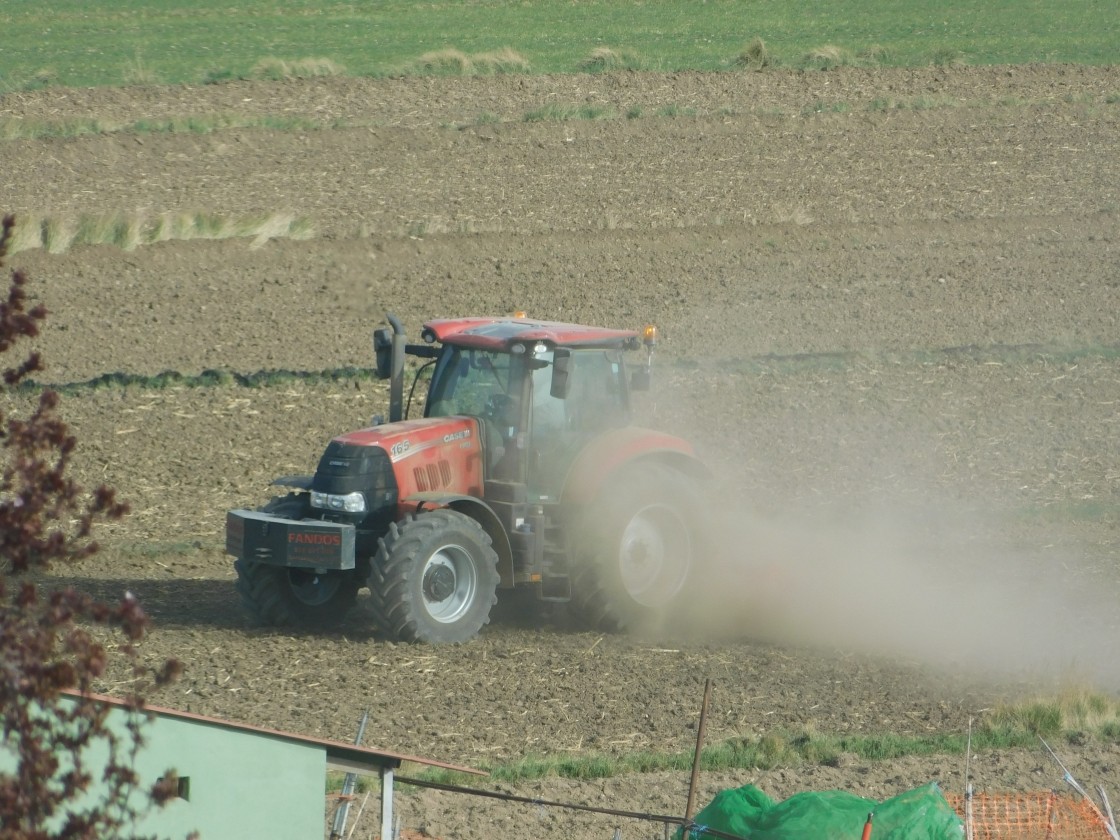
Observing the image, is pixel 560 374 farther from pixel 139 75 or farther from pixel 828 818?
pixel 139 75

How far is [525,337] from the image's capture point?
1105 cm

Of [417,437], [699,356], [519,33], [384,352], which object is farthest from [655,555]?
[519,33]

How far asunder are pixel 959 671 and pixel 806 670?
1071 mm

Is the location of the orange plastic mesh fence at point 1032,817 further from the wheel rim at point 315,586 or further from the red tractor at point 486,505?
the wheel rim at point 315,586

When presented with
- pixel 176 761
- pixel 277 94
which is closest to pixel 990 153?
pixel 277 94

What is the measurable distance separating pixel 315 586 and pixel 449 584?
117 cm

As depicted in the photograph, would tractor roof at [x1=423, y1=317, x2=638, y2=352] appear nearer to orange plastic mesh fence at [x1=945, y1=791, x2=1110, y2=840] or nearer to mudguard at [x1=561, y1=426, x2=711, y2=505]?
mudguard at [x1=561, y1=426, x2=711, y2=505]

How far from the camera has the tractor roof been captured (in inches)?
438

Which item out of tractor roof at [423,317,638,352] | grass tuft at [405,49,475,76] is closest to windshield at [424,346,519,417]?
tractor roof at [423,317,638,352]

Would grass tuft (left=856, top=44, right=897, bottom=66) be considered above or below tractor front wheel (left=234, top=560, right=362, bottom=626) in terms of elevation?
above

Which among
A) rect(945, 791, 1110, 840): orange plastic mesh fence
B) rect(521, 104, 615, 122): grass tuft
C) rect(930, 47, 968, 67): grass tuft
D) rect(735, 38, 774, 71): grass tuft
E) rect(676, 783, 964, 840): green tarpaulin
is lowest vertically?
rect(945, 791, 1110, 840): orange plastic mesh fence

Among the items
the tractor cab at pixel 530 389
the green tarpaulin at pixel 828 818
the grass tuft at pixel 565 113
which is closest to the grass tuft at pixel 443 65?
the grass tuft at pixel 565 113

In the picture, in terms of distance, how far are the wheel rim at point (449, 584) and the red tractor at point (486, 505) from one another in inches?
0.4

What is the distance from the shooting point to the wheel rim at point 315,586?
1159cm
